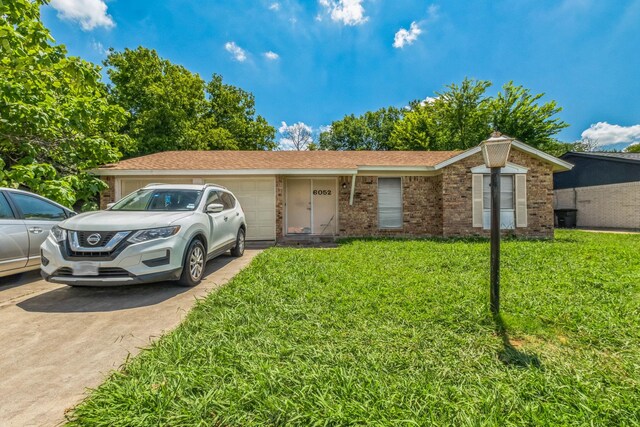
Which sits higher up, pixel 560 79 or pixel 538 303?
pixel 560 79

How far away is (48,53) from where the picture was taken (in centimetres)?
675

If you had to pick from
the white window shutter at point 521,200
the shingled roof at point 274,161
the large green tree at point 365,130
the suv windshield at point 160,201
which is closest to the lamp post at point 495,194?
the suv windshield at point 160,201

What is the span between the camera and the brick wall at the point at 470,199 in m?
9.33

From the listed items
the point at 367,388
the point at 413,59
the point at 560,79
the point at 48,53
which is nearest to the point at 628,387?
the point at 367,388

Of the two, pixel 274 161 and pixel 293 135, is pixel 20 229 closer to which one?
pixel 274 161

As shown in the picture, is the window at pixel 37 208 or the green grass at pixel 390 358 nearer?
the green grass at pixel 390 358

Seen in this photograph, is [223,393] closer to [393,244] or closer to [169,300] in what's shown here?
[169,300]

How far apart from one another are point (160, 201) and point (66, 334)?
263cm

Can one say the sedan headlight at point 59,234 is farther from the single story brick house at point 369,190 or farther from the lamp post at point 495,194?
the lamp post at point 495,194

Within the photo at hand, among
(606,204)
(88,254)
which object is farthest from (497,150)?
(606,204)

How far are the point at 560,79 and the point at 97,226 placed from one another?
60.5 ft

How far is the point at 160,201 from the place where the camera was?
501 cm

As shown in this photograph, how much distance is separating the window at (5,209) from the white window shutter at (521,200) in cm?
1242

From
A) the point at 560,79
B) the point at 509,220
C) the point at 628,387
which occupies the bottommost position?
the point at 628,387
